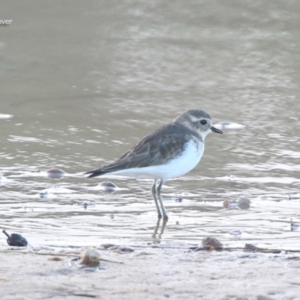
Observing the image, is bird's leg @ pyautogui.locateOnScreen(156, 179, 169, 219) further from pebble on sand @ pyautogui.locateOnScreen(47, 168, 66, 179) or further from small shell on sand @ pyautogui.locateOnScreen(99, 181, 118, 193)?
pebble on sand @ pyautogui.locateOnScreen(47, 168, 66, 179)

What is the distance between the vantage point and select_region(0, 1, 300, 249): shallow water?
20.9 feet

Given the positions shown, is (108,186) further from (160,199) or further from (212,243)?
(212,243)

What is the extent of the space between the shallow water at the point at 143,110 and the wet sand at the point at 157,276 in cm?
63

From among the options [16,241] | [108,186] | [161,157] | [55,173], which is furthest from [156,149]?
[16,241]

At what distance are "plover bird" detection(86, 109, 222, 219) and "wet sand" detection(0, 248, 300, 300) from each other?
1.58 m

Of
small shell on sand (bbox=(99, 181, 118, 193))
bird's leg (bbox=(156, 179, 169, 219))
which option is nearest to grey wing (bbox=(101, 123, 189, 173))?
bird's leg (bbox=(156, 179, 169, 219))

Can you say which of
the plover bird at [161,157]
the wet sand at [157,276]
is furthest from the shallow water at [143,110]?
the wet sand at [157,276]

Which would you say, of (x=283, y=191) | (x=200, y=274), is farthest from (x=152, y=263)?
(x=283, y=191)

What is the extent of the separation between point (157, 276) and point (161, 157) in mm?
2352

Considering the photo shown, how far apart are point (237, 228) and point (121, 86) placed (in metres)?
4.01

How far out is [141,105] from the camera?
9336mm

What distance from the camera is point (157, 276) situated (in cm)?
468

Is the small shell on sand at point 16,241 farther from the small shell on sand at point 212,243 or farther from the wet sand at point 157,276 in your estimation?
the small shell on sand at point 212,243

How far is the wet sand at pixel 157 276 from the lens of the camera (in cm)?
433
